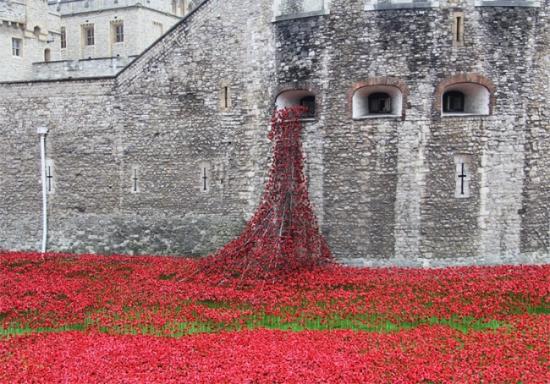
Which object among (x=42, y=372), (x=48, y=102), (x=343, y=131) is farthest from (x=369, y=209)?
(x=48, y=102)

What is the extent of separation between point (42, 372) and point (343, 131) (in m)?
8.56

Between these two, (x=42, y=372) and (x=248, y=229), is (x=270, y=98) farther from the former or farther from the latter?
(x=42, y=372)

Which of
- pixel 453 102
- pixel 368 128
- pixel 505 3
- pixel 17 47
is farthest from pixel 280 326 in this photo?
pixel 17 47

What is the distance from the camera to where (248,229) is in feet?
46.6

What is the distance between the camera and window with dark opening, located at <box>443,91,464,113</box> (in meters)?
14.6

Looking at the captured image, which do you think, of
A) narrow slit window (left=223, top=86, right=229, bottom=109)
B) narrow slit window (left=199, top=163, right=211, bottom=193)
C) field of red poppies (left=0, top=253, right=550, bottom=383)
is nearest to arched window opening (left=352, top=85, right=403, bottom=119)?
narrow slit window (left=223, top=86, right=229, bottom=109)

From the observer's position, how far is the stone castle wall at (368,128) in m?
13.7

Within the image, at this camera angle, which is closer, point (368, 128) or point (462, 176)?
point (462, 176)

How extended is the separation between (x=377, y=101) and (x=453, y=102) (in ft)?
5.92

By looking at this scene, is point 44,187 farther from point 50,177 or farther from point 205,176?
point 205,176

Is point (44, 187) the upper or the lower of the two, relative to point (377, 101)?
lower

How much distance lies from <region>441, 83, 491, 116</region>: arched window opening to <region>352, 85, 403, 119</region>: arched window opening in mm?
1090

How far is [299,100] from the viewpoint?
50.3ft

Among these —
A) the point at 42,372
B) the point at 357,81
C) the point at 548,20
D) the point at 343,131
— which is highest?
the point at 548,20
